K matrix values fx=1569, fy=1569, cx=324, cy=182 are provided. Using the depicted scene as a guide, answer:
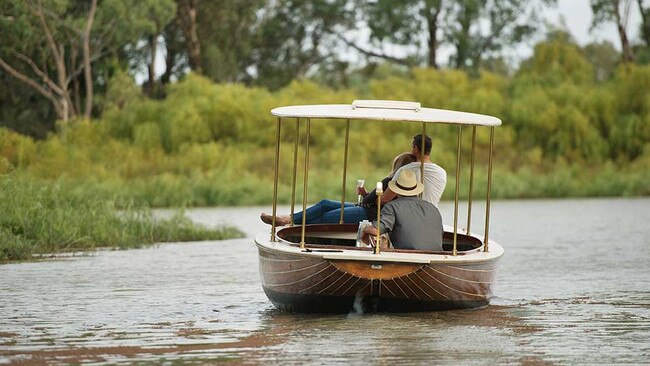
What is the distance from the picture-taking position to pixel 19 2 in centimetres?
3956

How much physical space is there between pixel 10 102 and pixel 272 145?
8.33 meters

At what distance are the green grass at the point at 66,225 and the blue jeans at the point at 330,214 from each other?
5.10m

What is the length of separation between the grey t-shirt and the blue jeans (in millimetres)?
1680

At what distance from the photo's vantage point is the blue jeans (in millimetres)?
15102

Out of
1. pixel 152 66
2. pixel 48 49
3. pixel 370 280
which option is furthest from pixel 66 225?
pixel 152 66

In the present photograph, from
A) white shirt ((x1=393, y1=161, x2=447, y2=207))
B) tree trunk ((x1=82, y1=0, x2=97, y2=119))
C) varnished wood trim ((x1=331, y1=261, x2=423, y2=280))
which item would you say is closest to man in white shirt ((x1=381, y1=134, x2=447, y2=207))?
white shirt ((x1=393, y1=161, x2=447, y2=207))

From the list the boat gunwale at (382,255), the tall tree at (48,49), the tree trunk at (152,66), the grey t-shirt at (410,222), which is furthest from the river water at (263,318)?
the tree trunk at (152,66)

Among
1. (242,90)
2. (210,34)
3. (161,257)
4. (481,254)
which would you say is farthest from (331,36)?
(481,254)

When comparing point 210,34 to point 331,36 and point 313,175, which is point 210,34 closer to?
point 331,36

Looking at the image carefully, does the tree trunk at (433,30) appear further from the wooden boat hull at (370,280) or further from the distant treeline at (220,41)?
the wooden boat hull at (370,280)

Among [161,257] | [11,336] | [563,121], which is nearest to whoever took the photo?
[11,336]

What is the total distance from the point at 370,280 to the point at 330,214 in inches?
103

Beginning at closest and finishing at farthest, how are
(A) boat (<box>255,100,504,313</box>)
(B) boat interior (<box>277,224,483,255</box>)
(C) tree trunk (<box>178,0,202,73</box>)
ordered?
1. (A) boat (<box>255,100,504,313</box>)
2. (B) boat interior (<box>277,224,483,255</box>)
3. (C) tree trunk (<box>178,0,202,73</box>)

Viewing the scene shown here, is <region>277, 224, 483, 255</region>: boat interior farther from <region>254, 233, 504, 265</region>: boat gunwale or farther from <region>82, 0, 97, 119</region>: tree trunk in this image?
<region>82, 0, 97, 119</region>: tree trunk
